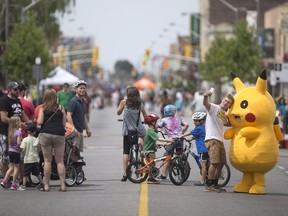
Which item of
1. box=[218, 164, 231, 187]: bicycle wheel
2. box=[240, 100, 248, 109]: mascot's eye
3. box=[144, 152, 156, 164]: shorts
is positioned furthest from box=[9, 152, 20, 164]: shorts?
box=[240, 100, 248, 109]: mascot's eye

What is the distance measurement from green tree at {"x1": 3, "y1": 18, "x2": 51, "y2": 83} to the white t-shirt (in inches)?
1629

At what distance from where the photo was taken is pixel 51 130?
17.4m

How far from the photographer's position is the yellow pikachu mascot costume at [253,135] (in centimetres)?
1731

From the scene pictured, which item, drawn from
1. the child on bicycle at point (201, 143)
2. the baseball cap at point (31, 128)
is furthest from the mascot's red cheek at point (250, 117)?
the baseball cap at point (31, 128)

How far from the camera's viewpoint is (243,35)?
6775cm

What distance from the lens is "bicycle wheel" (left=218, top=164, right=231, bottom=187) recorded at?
18.4 m

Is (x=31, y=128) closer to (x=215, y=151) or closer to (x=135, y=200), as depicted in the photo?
(x=135, y=200)

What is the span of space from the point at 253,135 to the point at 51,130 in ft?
10.2

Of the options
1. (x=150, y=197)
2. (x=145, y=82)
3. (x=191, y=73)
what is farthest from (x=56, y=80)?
(x=191, y=73)

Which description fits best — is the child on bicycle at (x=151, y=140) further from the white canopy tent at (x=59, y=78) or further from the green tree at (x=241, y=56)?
the green tree at (x=241, y=56)

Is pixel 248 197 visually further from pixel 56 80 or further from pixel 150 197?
pixel 56 80

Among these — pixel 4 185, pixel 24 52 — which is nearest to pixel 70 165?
pixel 4 185

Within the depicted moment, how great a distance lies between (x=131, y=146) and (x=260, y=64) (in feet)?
139

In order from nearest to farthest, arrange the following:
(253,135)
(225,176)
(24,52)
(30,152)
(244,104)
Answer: (253,135) → (244,104) → (30,152) → (225,176) → (24,52)
